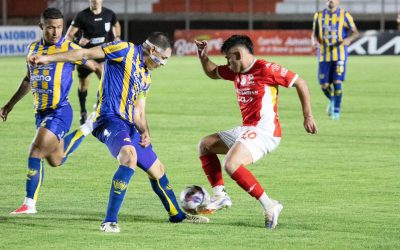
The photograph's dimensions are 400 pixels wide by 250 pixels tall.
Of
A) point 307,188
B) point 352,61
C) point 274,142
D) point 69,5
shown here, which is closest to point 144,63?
point 274,142

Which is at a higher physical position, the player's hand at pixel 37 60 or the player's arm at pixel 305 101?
the player's hand at pixel 37 60

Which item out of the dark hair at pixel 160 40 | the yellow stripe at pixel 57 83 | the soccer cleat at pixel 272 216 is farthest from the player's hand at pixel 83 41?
the soccer cleat at pixel 272 216

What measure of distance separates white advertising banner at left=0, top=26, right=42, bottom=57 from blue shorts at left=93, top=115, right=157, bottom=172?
105 feet

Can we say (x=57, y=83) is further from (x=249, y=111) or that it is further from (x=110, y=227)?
(x=110, y=227)

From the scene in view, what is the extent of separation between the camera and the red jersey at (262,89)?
9102 mm

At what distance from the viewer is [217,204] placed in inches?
364

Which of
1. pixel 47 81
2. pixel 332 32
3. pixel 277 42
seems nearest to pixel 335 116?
pixel 332 32

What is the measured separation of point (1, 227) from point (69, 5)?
127 feet

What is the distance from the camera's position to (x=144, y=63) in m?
8.84

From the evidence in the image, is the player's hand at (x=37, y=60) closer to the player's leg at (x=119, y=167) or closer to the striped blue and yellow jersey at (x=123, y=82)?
the striped blue and yellow jersey at (x=123, y=82)

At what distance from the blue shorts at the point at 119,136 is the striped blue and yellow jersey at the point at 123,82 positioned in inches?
2.8

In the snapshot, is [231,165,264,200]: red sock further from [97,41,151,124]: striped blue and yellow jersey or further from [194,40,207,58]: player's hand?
[194,40,207,58]: player's hand

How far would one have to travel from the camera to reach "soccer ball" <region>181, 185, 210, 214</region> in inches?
359

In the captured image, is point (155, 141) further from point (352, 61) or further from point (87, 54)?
point (352, 61)
